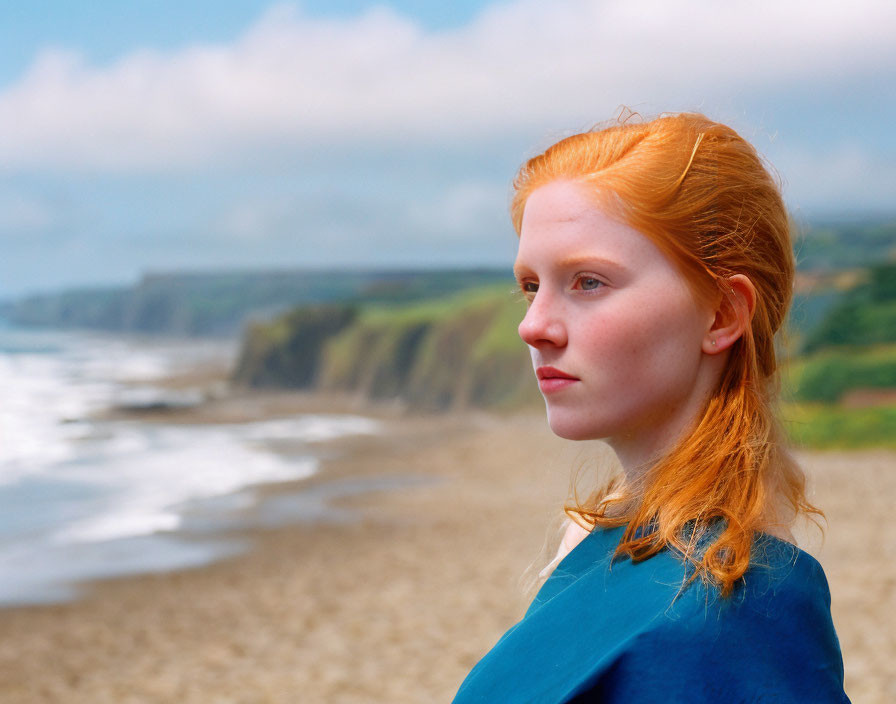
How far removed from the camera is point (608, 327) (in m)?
1.08

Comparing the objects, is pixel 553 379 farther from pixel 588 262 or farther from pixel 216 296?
pixel 216 296

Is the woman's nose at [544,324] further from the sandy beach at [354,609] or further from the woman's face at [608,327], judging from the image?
the sandy beach at [354,609]

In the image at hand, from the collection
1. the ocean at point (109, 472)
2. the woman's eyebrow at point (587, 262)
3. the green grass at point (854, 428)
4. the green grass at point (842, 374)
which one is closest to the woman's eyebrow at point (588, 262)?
the woman's eyebrow at point (587, 262)

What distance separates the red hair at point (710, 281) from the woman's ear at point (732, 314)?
0.01 m

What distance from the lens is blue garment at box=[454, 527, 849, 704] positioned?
0.95 metres

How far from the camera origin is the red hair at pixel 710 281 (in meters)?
1.07

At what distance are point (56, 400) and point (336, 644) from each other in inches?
721

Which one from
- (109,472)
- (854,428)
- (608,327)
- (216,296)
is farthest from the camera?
(216,296)

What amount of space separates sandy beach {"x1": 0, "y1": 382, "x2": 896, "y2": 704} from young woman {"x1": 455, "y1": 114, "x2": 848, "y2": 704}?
271 millimetres

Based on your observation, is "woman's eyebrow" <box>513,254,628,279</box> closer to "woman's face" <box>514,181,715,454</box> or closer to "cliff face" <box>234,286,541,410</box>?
"woman's face" <box>514,181,715,454</box>

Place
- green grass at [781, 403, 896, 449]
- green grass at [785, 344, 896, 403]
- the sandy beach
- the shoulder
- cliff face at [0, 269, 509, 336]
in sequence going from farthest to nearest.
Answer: cliff face at [0, 269, 509, 336] < green grass at [785, 344, 896, 403] < green grass at [781, 403, 896, 449] < the sandy beach < the shoulder

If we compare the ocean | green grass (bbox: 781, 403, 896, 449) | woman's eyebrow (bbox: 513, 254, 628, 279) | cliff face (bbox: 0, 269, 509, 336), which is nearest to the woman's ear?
woman's eyebrow (bbox: 513, 254, 628, 279)

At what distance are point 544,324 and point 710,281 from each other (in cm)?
19

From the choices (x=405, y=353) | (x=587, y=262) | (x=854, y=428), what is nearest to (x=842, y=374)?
(x=854, y=428)
